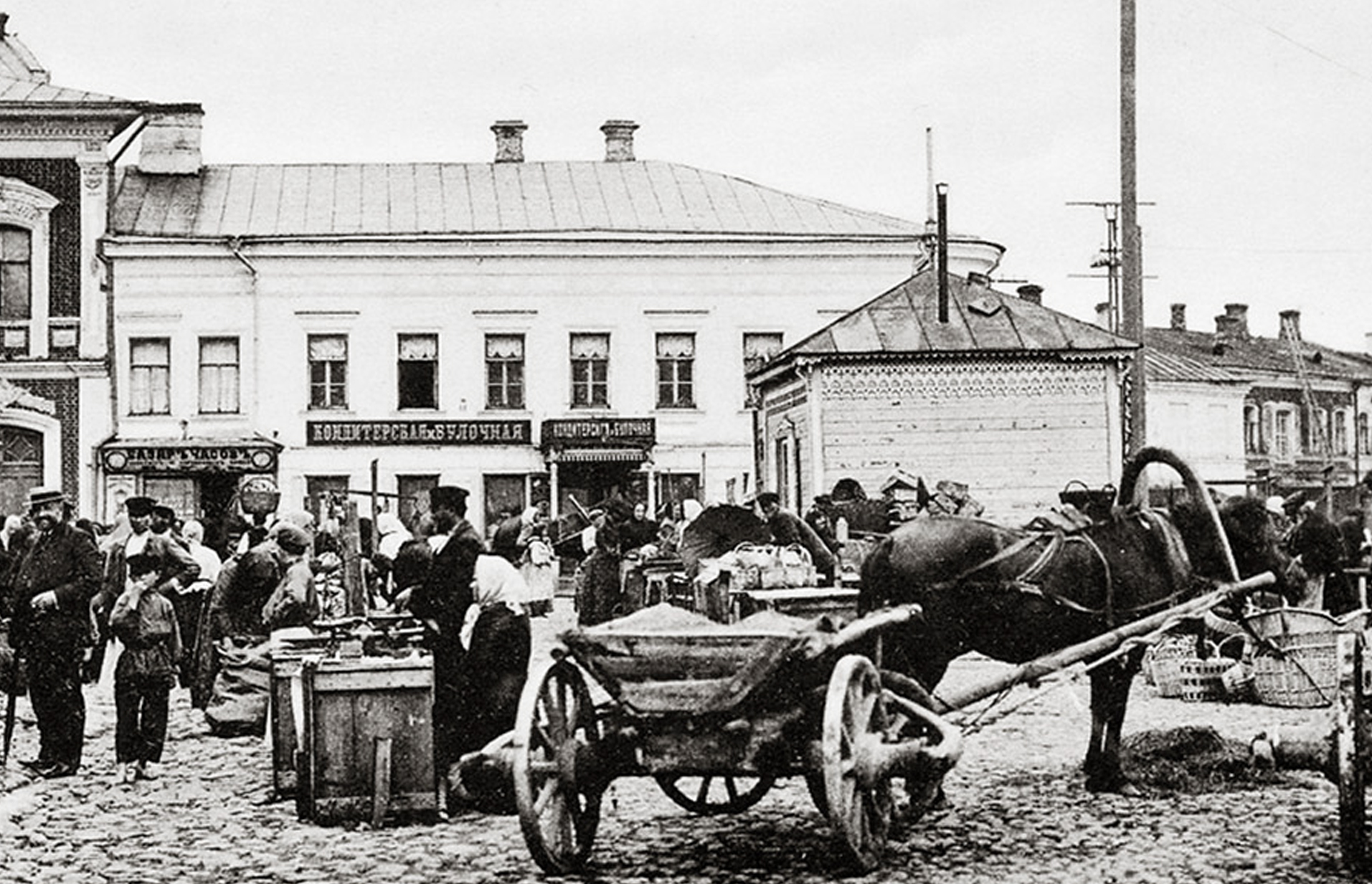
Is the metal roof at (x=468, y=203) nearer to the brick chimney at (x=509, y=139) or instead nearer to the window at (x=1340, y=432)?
the brick chimney at (x=509, y=139)

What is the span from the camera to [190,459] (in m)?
36.5

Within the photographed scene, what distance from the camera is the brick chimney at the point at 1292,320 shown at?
2633 inches

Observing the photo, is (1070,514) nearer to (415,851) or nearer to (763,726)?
(763,726)

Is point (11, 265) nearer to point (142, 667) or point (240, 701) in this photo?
point (240, 701)

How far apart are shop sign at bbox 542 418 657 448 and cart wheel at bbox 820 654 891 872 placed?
30338 millimetres

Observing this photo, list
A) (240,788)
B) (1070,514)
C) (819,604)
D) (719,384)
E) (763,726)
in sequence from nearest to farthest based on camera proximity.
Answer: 1. (763,726)
2. (1070,514)
3. (240,788)
4. (819,604)
5. (719,384)

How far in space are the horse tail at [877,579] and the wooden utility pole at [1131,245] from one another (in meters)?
10.1

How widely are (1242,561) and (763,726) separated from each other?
4.61 m

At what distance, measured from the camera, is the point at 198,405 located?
37969 millimetres

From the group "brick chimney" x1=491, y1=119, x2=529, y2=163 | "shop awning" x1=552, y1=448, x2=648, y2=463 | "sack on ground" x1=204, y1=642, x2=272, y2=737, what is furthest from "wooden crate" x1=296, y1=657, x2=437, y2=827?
"brick chimney" x1=491, y1=119, x2=529, y2=163

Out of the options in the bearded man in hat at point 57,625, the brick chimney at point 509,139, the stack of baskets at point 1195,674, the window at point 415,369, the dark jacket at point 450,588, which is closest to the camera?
the dark jacket at point 450,588

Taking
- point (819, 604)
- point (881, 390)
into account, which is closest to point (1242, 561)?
point (819, 604)

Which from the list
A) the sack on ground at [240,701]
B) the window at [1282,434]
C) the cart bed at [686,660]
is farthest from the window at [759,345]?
the cart bed at [686,660]

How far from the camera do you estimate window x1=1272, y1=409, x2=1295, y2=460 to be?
59906 mm
